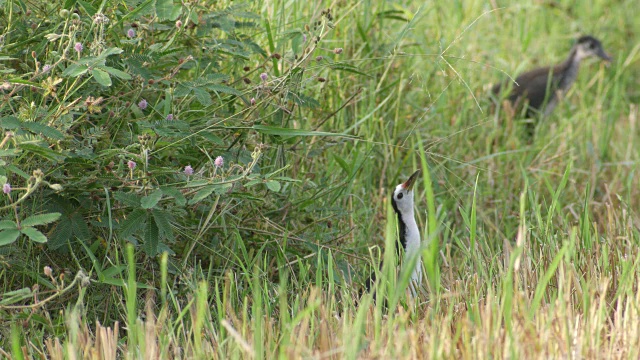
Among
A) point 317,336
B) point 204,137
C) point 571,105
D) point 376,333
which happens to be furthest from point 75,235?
point 571,105

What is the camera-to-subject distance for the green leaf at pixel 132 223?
10.5 ft

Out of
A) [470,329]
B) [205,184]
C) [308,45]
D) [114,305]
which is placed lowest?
[114,305]

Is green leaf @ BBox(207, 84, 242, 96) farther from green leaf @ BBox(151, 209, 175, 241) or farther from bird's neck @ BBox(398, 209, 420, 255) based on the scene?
bird's neck @ BBox(398, 209, 420, 255)

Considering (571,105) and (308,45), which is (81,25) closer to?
(308,45)

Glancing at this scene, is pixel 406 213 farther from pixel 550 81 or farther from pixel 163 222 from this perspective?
pixel 550 81

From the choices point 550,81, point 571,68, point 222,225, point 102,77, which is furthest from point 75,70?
point 571,68

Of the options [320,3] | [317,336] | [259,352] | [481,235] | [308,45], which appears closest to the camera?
[259,352]

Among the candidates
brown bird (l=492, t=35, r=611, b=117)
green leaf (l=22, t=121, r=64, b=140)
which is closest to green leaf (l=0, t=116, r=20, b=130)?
green leaf (l=22, t=121, r=64, b=140)

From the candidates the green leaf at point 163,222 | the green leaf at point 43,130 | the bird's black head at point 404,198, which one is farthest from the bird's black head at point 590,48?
the green leaf at point 43,130

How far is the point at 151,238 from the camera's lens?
3.25 meters

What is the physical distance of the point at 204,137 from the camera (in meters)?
3.40

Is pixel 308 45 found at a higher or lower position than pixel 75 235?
higher

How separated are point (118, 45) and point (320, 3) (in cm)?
167

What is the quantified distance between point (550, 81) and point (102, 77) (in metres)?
4.82
